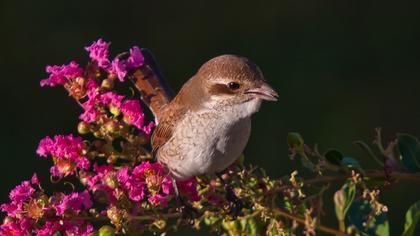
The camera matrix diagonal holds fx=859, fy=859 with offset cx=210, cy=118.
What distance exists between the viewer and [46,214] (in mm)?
2725

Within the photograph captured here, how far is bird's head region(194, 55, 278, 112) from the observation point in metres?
3.27

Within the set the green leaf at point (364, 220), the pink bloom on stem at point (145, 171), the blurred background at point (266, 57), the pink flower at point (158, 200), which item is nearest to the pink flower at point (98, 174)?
the pink bloom on stem at point (145, 171)

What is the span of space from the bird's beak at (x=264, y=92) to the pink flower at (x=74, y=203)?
0.82 metres

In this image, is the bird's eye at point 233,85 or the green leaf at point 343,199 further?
the bird's eye at point 233,85

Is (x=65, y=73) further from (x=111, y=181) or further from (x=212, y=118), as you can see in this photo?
(x=212, y=118)

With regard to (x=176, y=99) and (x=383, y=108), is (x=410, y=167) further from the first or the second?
(x=383, y=108)

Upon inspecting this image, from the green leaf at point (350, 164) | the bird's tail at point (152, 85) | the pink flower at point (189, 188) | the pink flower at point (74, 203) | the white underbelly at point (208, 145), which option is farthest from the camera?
A: the bird's tail at point (152, 85)

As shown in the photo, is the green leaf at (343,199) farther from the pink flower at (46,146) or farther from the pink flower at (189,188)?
the pink flower at (46,146)

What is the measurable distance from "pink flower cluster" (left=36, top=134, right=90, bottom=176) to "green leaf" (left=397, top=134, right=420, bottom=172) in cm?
106

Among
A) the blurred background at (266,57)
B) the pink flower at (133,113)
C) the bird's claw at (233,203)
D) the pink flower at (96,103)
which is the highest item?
the pink flower at (96,103)

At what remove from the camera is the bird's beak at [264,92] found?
3.22m

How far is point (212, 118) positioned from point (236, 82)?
9.6 inches

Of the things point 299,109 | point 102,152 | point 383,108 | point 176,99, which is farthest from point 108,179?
point 383,108

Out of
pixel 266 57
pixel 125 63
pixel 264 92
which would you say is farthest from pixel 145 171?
pixel 266 57
